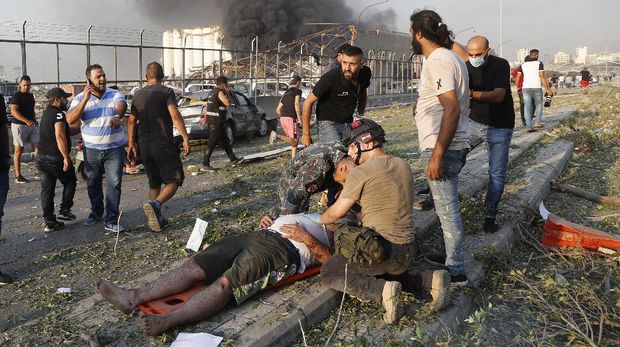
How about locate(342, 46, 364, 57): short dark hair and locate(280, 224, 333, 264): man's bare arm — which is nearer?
locate(280, 224, 333, 264): man's bare arm

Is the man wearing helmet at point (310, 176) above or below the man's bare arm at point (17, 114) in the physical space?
below

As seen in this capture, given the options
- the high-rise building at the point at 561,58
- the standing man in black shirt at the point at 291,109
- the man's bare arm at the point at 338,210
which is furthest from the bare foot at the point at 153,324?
the high-rise building at the point at 561,58

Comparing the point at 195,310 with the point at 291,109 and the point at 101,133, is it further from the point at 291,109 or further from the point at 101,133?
the point at 291,109

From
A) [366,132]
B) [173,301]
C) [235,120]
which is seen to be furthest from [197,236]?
[235,120]

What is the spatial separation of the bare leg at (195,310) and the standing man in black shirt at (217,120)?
645 centimetres

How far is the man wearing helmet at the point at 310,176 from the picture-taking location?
4520 millimetres

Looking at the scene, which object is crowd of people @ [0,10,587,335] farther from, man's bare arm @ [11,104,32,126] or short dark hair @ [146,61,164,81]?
man's bare arm @ [11,104,32,126]

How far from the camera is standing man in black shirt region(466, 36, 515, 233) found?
16.8 feet

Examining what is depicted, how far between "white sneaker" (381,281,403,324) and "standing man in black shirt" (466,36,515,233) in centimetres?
216

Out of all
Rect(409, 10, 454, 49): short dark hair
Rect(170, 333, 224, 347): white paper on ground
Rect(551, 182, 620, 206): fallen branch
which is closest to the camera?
Rect(170, 333, 224, 347): white paper on ground

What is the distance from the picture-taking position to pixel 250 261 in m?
3.64

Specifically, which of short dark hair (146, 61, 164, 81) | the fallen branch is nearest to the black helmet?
short dark hair (146, 61, 164, 81)

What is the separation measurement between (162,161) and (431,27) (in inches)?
133

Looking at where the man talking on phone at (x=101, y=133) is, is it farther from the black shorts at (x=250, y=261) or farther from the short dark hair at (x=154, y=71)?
the black shorts at (x=250, y=261)
